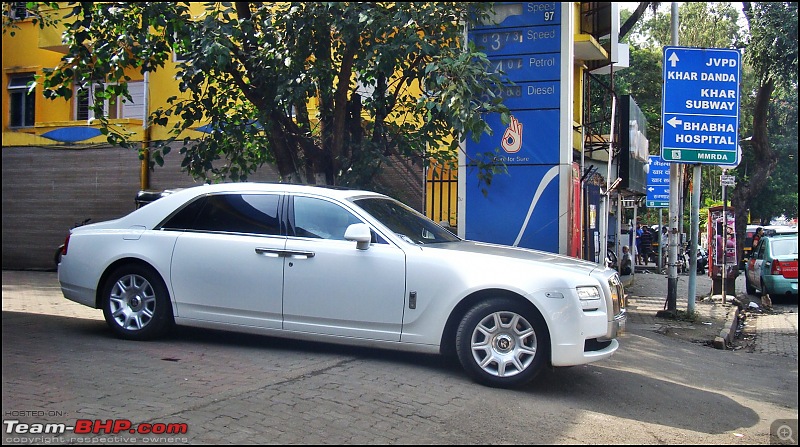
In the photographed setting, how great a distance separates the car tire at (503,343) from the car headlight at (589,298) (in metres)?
0.37

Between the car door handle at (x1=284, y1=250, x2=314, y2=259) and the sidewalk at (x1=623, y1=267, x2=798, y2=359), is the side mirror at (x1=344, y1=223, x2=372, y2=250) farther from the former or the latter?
the sidewalk at (x1=623, y1=267, x2=798, y2=359)

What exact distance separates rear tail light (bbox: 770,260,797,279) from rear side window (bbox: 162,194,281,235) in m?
12.9

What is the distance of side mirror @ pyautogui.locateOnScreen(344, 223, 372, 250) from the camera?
6.40 metres

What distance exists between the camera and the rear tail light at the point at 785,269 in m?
15.9

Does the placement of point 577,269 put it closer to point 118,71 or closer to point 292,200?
point 292,200

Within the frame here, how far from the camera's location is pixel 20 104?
19.5 meters

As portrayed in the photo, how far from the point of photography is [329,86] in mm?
10133

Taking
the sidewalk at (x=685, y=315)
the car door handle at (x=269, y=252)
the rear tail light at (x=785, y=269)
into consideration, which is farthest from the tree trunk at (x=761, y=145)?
the car door handle at (x=269, y=252)

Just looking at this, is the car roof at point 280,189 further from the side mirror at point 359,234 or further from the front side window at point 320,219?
the side mirror at point 359,234

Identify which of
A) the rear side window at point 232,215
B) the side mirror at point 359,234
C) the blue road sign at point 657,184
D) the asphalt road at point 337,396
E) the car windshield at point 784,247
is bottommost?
the asphalt road at point 337,396

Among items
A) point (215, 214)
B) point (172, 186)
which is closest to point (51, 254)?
point (172, 186)

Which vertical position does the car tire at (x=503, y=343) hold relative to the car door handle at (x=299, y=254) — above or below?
below

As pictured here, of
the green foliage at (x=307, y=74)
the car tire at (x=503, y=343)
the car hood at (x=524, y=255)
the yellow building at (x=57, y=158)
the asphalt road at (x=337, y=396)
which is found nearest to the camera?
the asphalt road at (x=337, y=396)

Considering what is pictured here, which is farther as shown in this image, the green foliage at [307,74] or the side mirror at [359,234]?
the green foliage at [307,74]
